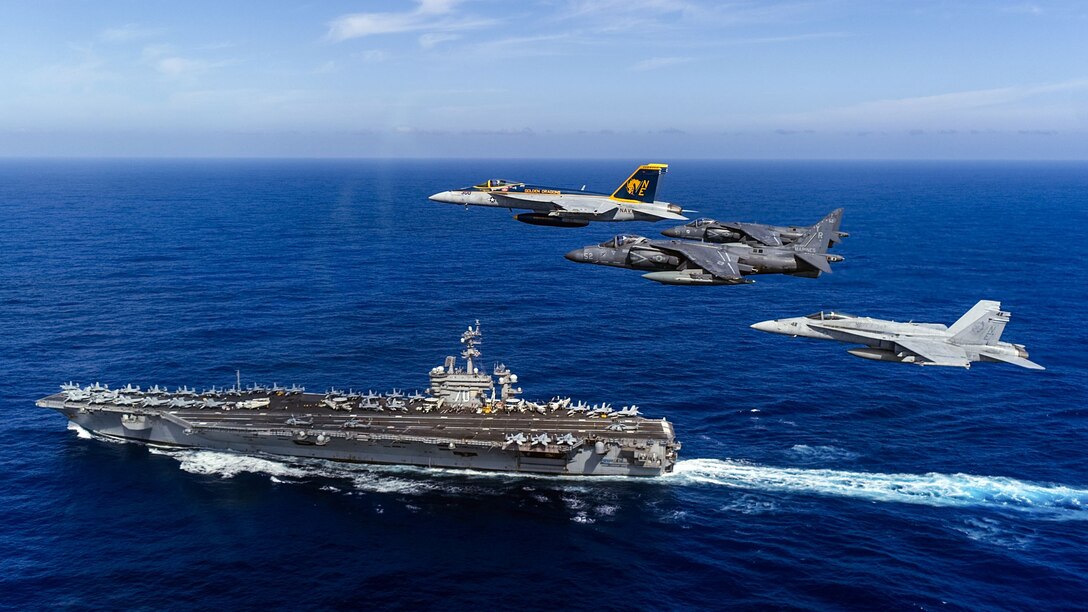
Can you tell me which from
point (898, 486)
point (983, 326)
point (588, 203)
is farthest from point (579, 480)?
point (983, 326)

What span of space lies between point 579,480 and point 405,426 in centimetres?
1839

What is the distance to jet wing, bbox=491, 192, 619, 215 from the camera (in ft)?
238

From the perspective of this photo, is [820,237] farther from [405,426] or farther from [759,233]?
[405,426]

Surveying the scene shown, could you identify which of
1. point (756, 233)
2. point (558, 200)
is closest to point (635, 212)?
point (558, 200)

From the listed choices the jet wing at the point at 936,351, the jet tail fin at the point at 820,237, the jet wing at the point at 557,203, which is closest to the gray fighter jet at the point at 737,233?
the jet tail fin at the point at 820,237

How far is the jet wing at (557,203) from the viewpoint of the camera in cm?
7244

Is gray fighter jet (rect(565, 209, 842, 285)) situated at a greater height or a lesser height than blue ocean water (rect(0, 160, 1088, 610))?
greater

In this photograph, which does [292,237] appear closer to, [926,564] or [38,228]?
[38,228]

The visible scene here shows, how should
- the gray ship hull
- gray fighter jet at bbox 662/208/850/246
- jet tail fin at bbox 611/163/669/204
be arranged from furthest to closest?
jet tail fin at bbox 611/163/669/204 < gray fighter jet at bbox 662/208/850/246 < the gray ship hull

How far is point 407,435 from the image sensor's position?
69.1 metres

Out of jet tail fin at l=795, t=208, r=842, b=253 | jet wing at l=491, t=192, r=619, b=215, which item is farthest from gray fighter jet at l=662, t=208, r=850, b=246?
jet wing at l=491, t=192, r=619, b=215

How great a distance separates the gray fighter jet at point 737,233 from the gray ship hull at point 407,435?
804 inches

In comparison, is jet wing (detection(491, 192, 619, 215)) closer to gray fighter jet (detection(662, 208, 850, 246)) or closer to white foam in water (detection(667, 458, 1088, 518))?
gray fighter jet (detection(662, 208, 850, 246))

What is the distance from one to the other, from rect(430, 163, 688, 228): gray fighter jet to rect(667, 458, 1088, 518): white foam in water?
82.6 feet
